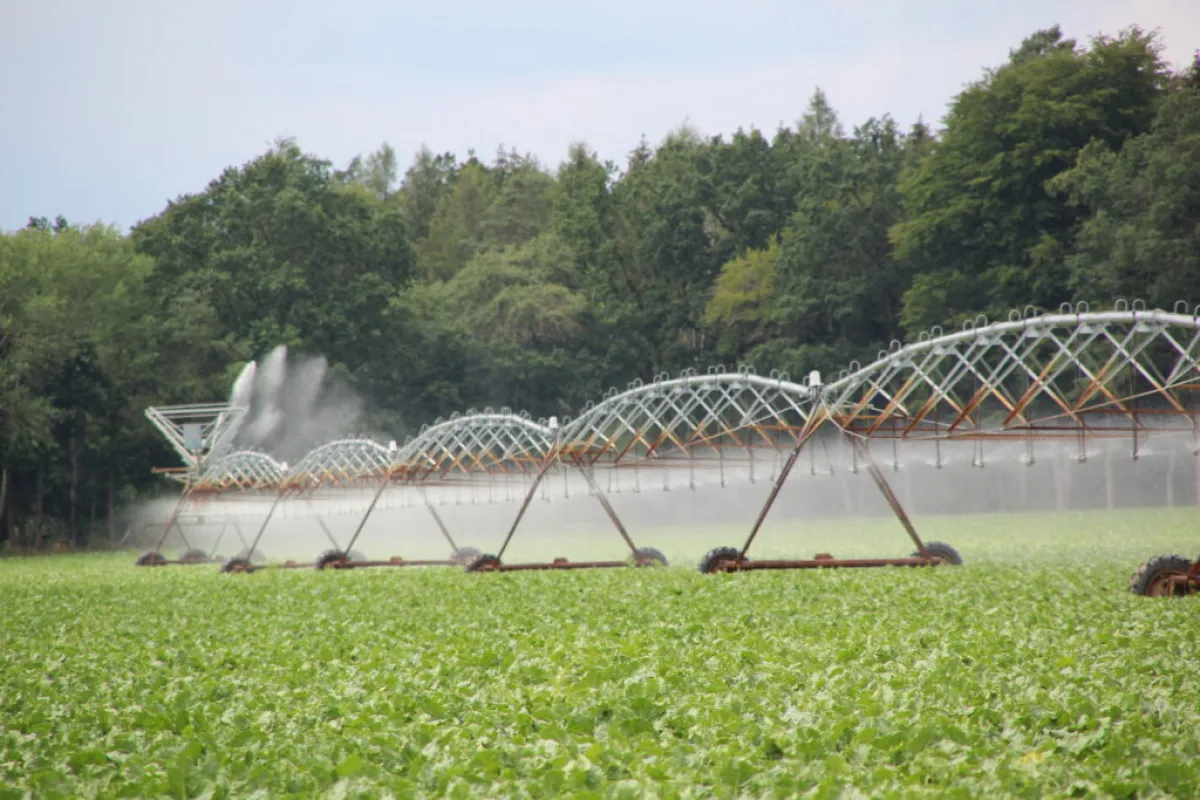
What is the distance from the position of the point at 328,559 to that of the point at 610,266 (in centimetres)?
3732

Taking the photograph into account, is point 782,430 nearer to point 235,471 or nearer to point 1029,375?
point 1029,375

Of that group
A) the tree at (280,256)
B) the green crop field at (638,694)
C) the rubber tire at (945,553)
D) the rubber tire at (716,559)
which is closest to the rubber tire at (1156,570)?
the green crop field at (638,694)

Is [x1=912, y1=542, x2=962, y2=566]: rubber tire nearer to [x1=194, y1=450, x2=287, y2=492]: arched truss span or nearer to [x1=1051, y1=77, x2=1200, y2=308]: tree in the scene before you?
[x1=1051, y1=77, x2=1200, y2=308]: tree

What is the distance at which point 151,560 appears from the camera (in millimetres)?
40438

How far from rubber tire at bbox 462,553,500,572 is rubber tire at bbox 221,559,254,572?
27.8 feet

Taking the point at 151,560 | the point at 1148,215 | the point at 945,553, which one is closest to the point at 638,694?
the point at 945,553

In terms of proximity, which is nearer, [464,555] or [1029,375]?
[1029,375]

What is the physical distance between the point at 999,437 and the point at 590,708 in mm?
11894

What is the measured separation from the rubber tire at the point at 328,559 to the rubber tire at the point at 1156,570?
761 inches

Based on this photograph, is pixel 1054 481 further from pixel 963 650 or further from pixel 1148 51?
pixel 963 650

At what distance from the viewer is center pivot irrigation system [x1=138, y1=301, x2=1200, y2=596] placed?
18.5 meters

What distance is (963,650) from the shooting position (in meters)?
11.4

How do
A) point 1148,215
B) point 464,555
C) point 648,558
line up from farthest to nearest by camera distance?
point 1148,215 < point 464,555 < point 648,558

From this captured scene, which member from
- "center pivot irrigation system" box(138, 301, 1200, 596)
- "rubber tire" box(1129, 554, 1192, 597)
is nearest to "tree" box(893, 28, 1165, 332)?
"center pivot irrigation system" box(138, 301, 1200, 596)
